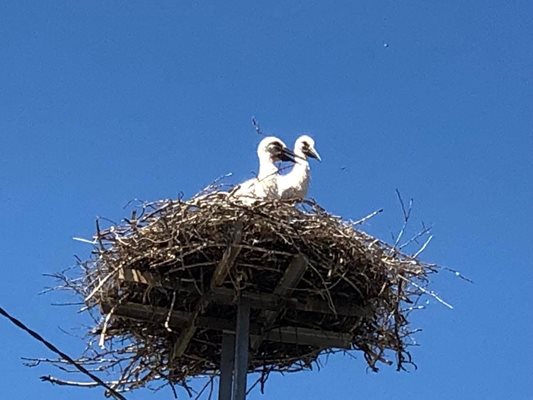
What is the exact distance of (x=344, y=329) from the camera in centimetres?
686

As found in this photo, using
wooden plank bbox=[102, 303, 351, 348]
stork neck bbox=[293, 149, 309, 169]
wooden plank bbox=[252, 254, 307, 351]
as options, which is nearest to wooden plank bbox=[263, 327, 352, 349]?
wooden plank bbox=[102, 303, 351, 348]

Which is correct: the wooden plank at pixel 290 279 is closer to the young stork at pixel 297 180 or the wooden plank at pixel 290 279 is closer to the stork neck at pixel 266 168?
the young stork at pixel 297 180

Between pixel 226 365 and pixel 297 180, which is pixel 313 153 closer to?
pixel 297 180

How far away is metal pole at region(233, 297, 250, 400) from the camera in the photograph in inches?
240

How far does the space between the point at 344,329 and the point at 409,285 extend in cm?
44

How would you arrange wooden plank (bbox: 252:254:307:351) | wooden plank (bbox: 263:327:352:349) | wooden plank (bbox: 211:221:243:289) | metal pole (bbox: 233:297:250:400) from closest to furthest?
metal pole (bbox: 233:297:250:400), wooden plank (bbox: 211:221:243:289), wooden plank (bbox: 252:254:307:351), wooden plank (bbox: 263:327:352:349)

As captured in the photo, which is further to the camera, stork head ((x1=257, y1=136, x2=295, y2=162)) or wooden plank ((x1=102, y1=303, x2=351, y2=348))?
stork head ((x1=257, y1=136, x2=295, y2=162))

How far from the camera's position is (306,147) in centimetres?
908

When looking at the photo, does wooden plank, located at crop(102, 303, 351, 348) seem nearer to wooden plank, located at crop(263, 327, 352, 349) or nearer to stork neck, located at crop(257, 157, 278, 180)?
wooden plank, located at crop(263, 327, 352, 349)

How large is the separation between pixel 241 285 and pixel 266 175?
6.27ft

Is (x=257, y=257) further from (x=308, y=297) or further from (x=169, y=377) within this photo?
(x=169, y=377)

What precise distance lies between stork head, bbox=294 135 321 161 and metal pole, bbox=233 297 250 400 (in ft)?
8.44

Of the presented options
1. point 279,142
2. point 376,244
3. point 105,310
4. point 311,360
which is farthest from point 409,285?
point 279,142

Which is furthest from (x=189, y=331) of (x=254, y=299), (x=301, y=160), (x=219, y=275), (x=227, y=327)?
(x=301, y=160)
